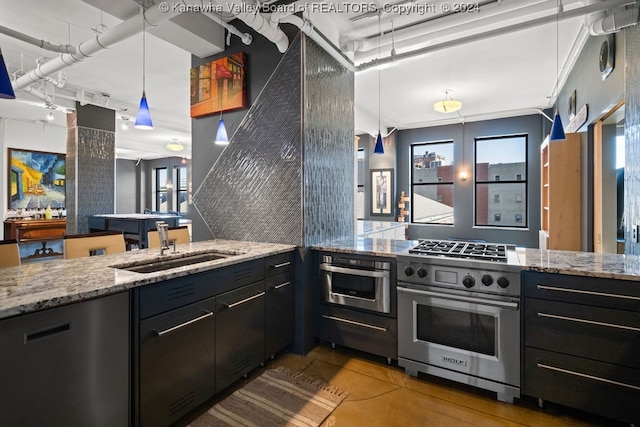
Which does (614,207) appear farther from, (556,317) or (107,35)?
(107,35)

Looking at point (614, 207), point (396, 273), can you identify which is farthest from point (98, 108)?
point (614, 207)

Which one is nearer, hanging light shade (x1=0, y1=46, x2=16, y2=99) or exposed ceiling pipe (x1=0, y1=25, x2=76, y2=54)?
hanging light shade (x1=0, y1=46, x2=16, y2=99)

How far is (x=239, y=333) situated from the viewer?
7.07 ft

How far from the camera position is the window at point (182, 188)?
11750 millimetres

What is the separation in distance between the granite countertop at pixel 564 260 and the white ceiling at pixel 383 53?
1819mm

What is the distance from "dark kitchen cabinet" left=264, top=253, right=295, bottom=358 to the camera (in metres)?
2.43

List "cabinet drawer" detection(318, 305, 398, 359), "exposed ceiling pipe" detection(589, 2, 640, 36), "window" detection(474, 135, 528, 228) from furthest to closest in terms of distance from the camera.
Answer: "window" detection(474, 135, 528, 228) < "cabinet drawer" detection(318, 305, 398, 359) < "exposed ceiling pipe" detection(589, 2, 640, 36)

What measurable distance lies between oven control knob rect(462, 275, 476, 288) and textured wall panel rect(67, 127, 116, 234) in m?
5.86

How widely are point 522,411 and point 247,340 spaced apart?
1822 mm

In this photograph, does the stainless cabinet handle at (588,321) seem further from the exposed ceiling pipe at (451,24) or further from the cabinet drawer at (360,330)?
the exposed ceiling pipe at (451,24)

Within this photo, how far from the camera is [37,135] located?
7.12 metres

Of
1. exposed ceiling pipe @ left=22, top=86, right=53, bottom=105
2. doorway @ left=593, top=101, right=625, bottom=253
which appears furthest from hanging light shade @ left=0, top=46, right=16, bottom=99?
doorway @ left=593, top=101, right=625, bottom=253

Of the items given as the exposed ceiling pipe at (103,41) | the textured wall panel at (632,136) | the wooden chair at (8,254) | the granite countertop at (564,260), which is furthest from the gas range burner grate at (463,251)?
the wooden chair at (8,254)

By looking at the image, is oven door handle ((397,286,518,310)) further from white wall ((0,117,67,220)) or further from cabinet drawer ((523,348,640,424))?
white wall ((0,117,67,220))
